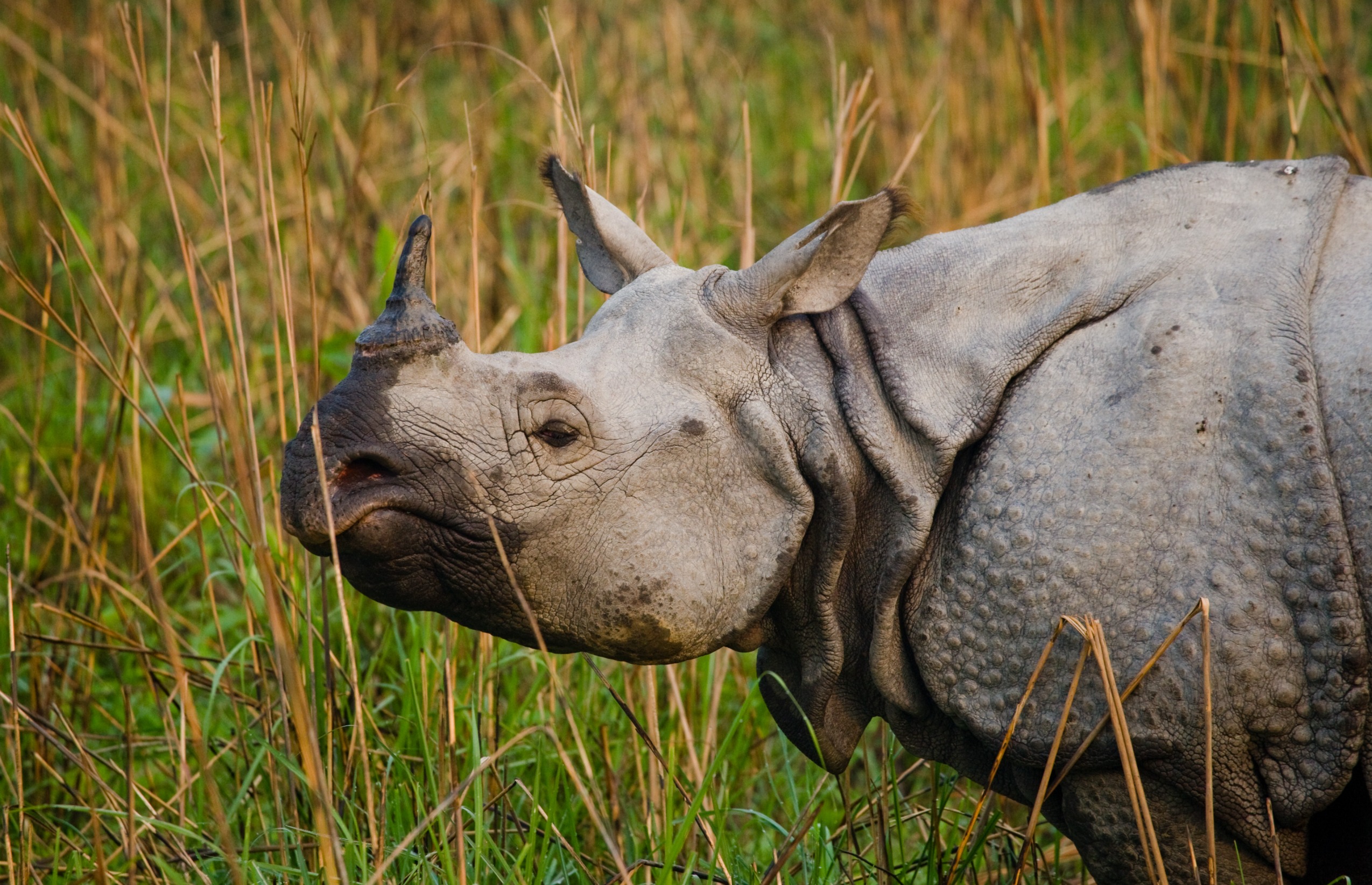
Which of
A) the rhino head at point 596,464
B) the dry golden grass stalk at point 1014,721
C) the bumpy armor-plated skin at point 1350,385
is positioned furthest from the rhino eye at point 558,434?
the bumpy armor-plated skin at point 1350,385

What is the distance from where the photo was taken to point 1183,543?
2098mm

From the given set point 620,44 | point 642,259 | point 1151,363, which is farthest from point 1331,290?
point 620,44

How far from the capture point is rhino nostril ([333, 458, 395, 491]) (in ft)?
7.14

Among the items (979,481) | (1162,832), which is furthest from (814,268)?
(1162,832)

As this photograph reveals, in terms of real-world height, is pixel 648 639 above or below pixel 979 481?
below

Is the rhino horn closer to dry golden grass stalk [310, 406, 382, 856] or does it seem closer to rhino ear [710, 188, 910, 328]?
dry golden grass stalk [310, 406, 382, 856]

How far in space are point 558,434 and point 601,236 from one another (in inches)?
22.8

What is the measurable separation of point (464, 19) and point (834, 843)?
5.25 m

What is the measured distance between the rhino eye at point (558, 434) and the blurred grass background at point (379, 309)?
0.48m

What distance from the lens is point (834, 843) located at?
302 cm

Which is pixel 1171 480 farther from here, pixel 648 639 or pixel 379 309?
pixel 379 309

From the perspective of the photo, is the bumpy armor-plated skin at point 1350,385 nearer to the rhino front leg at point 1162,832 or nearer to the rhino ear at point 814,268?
the rhino front leg at point 1162,832

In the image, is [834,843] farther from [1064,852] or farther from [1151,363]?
[1151,363]

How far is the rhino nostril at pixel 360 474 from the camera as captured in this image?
2.18m
